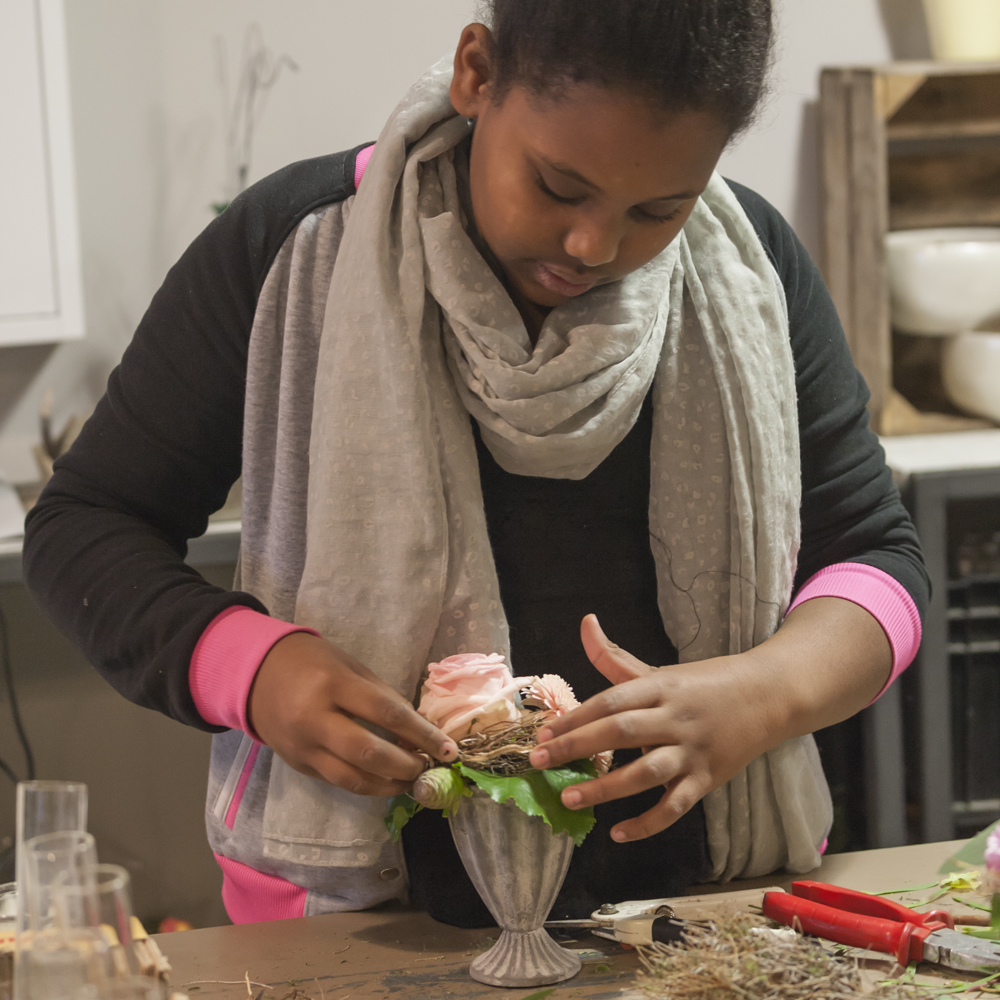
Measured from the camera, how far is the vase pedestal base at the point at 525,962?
737 millimetres

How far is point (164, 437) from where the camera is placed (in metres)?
0.92

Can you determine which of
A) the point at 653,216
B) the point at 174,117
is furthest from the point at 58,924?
the point at 174,117

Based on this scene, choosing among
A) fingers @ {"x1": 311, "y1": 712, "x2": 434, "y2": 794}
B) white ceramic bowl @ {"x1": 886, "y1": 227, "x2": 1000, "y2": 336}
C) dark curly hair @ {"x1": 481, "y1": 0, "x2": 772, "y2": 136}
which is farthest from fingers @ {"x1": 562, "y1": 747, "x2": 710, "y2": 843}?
white ceramic bowl @ {"x1": 886, "y1": 227, "x2": 1000, "y2": 336}

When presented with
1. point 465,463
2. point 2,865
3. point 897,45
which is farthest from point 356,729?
point 897,45

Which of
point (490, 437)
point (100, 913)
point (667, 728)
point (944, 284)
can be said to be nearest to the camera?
point (100, 913)

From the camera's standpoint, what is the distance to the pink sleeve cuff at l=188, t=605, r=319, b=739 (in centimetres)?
79

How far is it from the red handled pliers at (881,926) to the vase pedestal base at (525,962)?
0.16 metres

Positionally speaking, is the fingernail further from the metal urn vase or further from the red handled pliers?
the red handled pliers

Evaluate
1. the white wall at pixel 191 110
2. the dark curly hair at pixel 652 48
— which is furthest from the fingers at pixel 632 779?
the white wall at pixel 191 110

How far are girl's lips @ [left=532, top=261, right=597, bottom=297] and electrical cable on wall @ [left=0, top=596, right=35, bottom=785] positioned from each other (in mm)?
1584

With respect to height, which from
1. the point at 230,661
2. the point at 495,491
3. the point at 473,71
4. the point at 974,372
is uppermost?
the point at 473,71

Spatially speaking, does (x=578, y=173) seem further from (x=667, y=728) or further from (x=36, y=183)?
(x=36, y=183)

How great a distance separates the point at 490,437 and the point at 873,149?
58.0 inches

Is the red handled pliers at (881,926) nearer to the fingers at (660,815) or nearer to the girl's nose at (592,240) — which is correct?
the fingers at (660,815)
